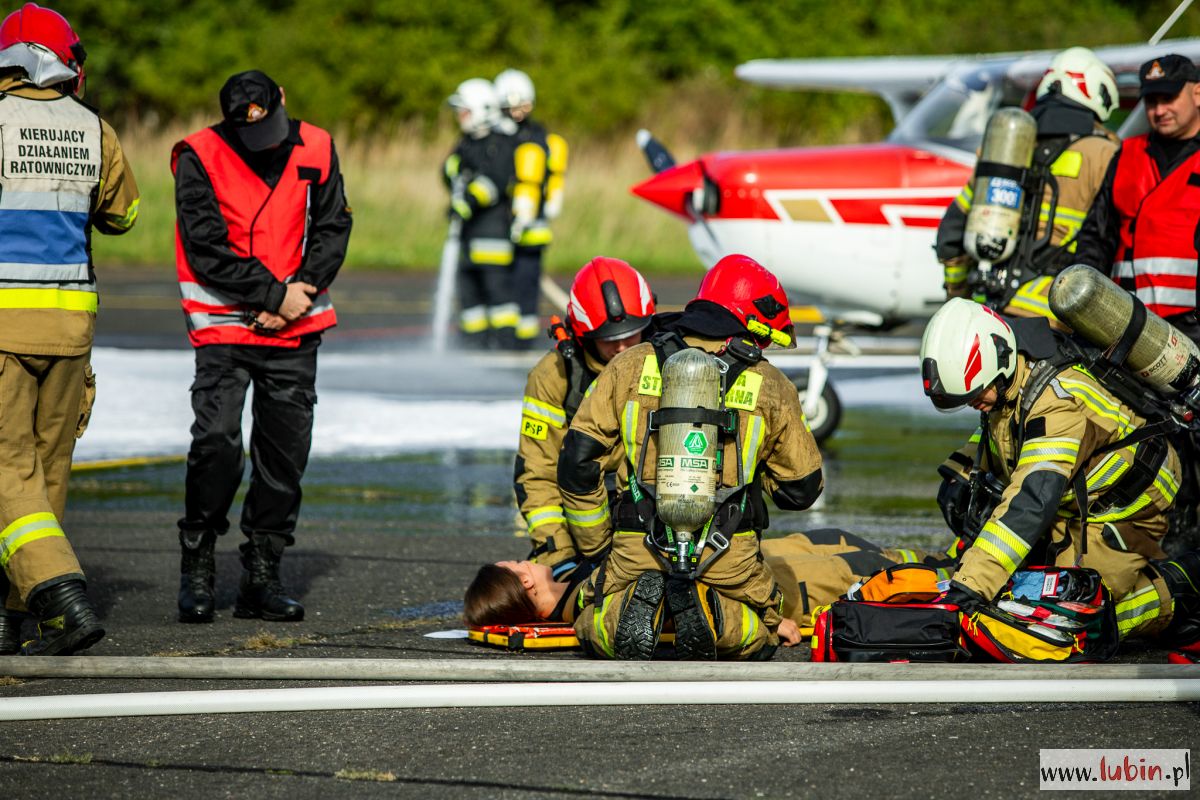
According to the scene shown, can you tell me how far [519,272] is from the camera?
14.2 m

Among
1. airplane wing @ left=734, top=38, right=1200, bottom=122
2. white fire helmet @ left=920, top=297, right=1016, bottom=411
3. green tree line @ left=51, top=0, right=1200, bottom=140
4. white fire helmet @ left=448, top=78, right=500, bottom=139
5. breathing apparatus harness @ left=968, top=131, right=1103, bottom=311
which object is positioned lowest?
white fire helmet @ left=920, top=297, right=1016, bottom=411

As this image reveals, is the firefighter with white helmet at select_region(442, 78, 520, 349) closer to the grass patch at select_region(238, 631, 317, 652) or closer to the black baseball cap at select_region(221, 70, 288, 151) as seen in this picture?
the black baseball cap at select_region(221, 70, 288, 151)

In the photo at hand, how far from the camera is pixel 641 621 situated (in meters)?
5.29

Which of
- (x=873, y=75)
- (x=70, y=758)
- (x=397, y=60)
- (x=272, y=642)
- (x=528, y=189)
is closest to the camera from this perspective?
(x=70, y=758)

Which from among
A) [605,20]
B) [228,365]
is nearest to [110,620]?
[228,365]

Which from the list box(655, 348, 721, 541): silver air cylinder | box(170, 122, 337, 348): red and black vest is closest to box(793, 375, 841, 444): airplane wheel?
box(170, 122, 337, 348): red and black vest

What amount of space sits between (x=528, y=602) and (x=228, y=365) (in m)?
1.49

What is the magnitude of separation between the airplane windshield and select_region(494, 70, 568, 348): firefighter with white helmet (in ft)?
13.8

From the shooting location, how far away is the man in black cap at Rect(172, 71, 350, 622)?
609cm

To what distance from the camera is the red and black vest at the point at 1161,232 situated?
6605mm

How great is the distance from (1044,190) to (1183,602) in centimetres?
250

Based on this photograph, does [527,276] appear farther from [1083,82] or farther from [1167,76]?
[1167,76]

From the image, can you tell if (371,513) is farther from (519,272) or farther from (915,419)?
(519,272)

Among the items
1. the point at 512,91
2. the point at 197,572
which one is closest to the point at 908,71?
the point at 512,91
